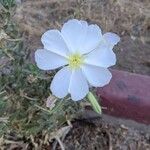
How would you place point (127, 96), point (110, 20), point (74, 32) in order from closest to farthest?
1. point (74, 32)
2. point (127, 96)
3. point (110, 20)

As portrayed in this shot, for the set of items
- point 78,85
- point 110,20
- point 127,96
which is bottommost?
point 127,96

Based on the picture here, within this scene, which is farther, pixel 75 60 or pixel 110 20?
pixel 110 20

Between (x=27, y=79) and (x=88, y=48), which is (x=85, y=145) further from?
(x=88, y=48)

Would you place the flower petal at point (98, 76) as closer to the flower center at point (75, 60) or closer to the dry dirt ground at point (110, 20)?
the flower center at point (75, 60)

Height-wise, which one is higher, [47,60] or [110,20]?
[47,60]

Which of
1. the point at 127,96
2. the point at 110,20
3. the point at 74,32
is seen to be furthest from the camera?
the point at 110,20

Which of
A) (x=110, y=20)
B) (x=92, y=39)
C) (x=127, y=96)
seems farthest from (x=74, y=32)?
(x=110, y=20)

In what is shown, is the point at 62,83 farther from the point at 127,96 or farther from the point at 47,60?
the point at 127,96

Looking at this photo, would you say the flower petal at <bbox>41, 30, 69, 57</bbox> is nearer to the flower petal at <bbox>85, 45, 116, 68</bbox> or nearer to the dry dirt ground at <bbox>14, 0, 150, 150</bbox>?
the flower petal at <bbox>85, 45, 116, 68</bbox>
